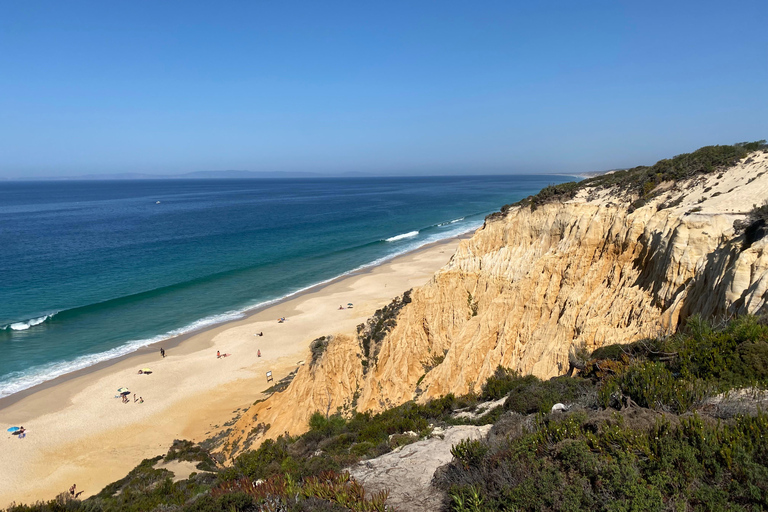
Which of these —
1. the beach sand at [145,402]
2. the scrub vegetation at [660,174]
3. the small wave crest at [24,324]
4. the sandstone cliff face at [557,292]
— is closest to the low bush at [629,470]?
the sandstone cliff face at [557,292]

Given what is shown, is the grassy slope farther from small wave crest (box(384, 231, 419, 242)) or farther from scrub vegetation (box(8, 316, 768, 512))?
small wave crest (box(384, 231, 419, 242))

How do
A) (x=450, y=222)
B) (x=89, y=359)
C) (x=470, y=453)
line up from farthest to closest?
(x=450, y=222)
(x=89, y=359)
(x=470, y=453)

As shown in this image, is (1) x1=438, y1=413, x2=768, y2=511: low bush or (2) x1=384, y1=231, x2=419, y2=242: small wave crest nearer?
(1) x1=438, y1=413, x2=768, y2=511: low bush

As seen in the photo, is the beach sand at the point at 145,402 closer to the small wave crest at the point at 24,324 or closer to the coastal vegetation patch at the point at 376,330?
the coastal vegetation patch at the point at 376,330

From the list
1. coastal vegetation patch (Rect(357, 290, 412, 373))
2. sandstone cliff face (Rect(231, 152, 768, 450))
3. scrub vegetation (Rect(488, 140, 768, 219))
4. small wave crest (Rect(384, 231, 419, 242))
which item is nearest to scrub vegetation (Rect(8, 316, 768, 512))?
sandstone cliff face (Rect(231, 152, 768, 450))

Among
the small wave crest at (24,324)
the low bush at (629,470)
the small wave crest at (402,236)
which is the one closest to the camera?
the low bush at (629,470)

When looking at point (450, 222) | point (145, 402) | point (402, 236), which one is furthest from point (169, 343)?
point (450, 222)

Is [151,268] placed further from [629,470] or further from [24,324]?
[629,470]
